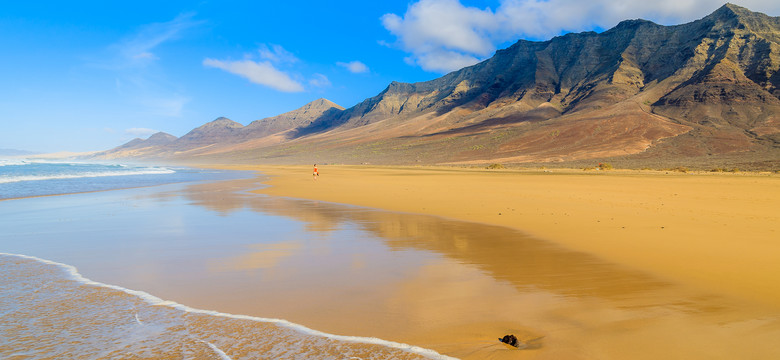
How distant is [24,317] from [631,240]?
11683 mm

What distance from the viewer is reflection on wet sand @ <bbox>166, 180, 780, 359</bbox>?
456 centimetres

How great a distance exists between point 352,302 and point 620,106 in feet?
364

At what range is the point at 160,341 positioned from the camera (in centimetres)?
476

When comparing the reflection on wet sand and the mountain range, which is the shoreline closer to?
the reflection on wet sand

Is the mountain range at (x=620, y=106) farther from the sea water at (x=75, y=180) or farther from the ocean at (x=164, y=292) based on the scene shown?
the ocean at (x=164, y=292)

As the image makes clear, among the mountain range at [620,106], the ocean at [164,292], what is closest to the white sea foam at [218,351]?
the ocean at [164,292]

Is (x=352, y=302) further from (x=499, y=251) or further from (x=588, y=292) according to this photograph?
(x=499, y=251)

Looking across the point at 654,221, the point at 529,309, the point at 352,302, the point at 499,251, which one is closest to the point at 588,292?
the point at 529,309

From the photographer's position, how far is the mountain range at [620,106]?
241 feet

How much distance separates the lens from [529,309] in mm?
5727

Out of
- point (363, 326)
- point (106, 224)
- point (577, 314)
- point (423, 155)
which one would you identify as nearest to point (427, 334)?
point (363, 326)

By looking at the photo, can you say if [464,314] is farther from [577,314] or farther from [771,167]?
[771,167]

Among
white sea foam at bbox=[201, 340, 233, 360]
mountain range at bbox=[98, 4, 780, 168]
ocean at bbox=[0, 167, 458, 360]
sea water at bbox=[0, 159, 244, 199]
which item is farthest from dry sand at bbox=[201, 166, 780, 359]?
mountain range at bbox=[98, 4, 780, 168]

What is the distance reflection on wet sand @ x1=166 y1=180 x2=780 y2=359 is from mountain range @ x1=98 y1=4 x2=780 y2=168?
160ft
